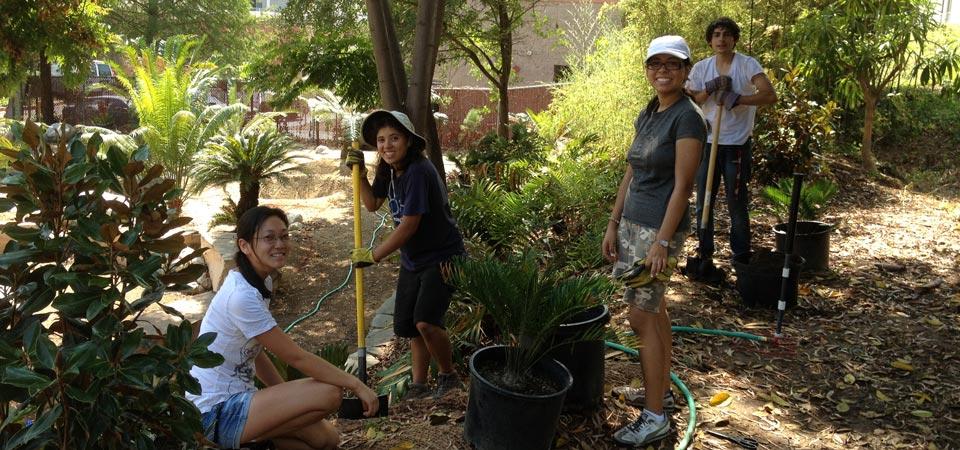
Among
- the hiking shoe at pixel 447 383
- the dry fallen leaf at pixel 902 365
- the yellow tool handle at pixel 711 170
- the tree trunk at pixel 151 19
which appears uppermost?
the tree trunk at pixel 151 19

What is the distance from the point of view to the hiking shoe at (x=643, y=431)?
3.35 metres

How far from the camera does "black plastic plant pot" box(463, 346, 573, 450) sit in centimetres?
301

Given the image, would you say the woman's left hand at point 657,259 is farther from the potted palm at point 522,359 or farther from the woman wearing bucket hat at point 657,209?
the potted palm at point 522,359

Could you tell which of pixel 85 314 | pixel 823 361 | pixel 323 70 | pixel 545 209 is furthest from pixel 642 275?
pixel 323 70

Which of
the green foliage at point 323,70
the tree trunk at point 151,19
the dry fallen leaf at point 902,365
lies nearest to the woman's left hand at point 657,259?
the dry fallen leaf at point 902,365

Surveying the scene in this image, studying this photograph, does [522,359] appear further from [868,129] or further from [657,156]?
[868,129]

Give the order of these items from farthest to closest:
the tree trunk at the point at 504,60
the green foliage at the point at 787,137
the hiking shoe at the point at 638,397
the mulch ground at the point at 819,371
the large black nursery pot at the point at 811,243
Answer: the tree trunk at the point at 504,60 → the green foliage at the point at 787,137 → the large black nursery pot at the point at 811,243 → the hiking shoe at the point at 638,397 → the mulch ground at the point at 819,371

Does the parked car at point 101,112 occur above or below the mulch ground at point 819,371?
above

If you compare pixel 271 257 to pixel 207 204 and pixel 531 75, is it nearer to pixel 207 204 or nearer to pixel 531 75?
pixel 207 204

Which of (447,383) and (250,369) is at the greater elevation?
(250,369)

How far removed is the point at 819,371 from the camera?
14.3ft

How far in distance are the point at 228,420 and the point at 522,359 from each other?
1195mm

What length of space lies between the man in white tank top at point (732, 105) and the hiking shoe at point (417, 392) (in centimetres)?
240

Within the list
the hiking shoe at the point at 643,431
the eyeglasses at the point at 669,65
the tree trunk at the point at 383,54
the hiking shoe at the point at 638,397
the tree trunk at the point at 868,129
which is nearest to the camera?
the eyeglasses at the point at 669,65
